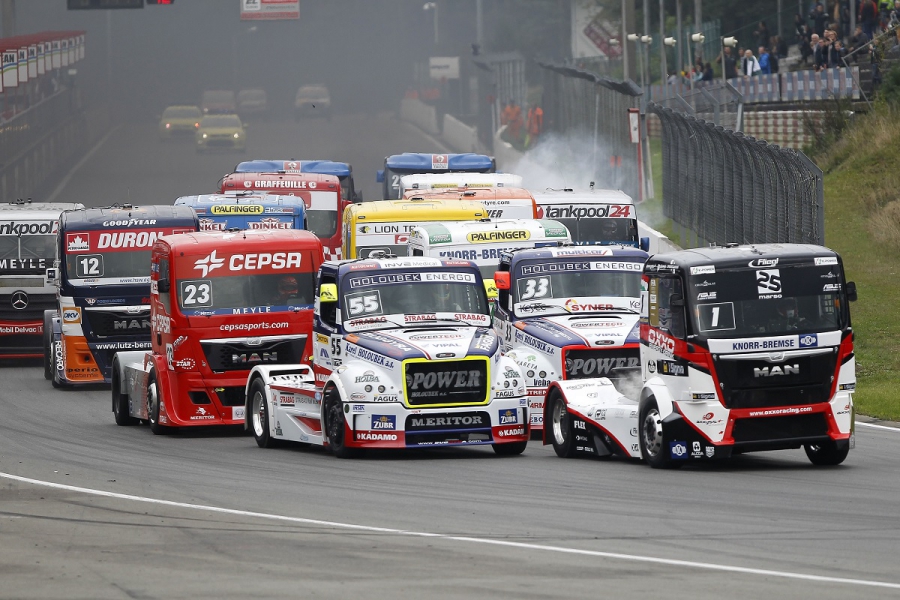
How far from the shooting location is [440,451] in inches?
648

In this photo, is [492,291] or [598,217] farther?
[598,217]

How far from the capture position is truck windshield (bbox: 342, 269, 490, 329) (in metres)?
16.2

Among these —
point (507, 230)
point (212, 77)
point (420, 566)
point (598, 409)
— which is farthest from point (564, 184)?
point (212, 77)

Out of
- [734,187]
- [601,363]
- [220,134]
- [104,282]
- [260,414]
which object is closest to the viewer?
[601,363]

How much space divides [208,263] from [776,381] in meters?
7.57

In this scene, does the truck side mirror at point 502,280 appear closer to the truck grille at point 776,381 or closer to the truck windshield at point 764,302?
the truck windshield at point 764,302

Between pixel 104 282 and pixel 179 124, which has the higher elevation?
pixel 179 124

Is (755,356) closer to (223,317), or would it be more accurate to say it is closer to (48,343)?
(223,317)

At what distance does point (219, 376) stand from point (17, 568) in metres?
8.83

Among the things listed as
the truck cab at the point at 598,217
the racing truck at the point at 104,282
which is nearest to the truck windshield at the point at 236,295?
the racing truck at the point at 104,282

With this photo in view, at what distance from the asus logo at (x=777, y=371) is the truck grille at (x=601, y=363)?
3.45m

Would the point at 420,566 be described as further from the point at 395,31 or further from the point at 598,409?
the point at 395,31

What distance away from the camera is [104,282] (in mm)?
23750

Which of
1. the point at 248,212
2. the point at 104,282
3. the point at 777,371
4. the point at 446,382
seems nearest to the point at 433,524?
the point at 777,371
